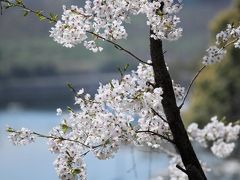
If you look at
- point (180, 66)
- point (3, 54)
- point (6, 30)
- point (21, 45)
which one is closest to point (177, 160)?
point (180, 66)

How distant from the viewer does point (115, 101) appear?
5.45 ft

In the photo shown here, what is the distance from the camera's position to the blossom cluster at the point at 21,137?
1.72m

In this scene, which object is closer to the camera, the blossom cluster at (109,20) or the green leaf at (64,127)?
the blossom cluster at (109,20)

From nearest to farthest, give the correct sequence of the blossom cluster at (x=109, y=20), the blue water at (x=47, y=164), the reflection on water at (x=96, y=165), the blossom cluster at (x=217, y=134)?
1. the blossom cluster at (x=109, y=20)
2. the blossom cluster at (x=217, y=134)
3. the reflection on water at (x=96, y=165)
4. the blue water at (x=47, y=164)

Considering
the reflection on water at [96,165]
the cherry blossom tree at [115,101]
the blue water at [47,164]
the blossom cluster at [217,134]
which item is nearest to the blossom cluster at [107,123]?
the cherry blossom tree at [115,101]

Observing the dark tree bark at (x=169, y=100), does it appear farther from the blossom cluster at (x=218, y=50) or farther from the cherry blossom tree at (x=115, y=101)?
the blossom cluster at (x=218, y=50)

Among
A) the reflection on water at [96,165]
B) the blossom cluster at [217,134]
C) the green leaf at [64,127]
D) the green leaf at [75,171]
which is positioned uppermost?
the reflection on water at [96,165]

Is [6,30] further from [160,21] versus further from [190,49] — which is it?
[160,21]

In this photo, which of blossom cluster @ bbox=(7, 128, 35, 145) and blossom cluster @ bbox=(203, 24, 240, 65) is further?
blossom cluster @ bbox=(203, 24, 240, 65)

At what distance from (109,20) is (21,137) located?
45 cm

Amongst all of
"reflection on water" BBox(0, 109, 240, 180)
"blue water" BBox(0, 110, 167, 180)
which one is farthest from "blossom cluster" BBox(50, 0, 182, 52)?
"blue water" BBox(0, 110, 167, 180)

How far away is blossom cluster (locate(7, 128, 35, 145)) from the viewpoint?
1718 mm

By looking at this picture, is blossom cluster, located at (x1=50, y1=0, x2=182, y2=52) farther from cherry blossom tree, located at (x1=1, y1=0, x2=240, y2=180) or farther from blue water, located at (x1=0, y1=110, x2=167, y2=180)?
blue water, located at (x1=0, y1=110, x2=167, y2=180)

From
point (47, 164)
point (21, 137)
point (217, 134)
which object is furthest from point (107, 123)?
point (47, 164)
